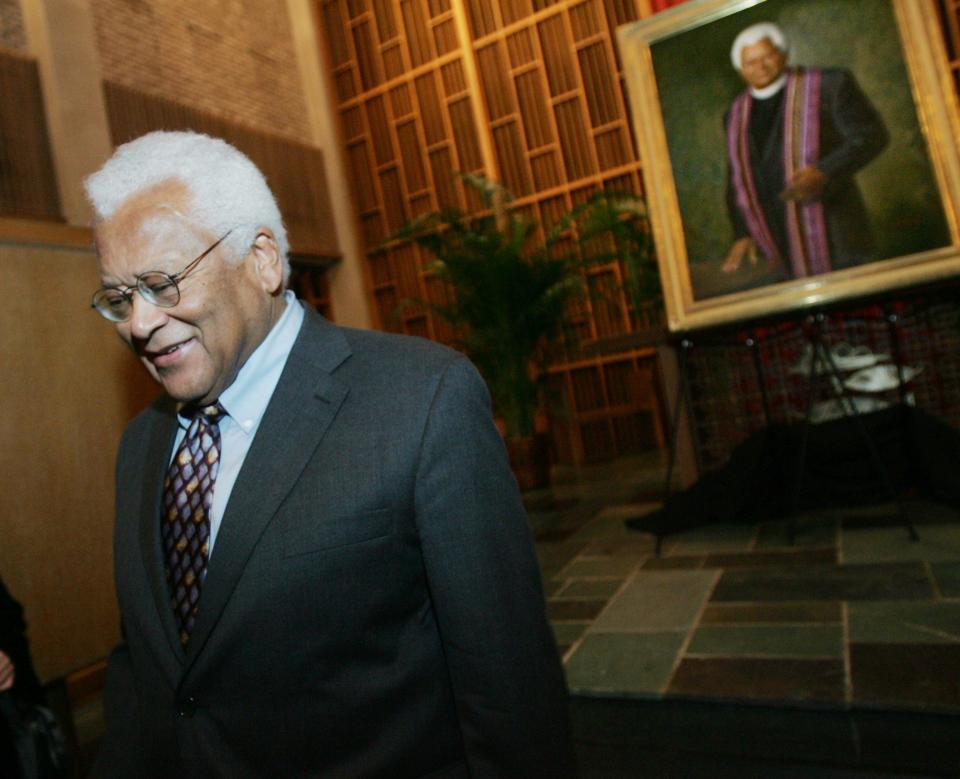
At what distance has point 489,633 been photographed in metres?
1.02

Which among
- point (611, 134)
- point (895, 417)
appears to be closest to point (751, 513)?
point (895, 417)

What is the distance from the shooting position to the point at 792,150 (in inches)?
140

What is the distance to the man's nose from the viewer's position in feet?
3.54

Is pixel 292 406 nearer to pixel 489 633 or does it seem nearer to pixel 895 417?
pixel 489 633

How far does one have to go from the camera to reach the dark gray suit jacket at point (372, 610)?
1.01 metres

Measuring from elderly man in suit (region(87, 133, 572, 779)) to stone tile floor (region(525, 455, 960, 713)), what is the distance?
1.40 m

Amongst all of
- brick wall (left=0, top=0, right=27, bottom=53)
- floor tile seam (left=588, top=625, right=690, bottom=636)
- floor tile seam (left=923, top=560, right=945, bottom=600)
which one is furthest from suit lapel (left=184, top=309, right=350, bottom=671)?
brick wall (left=0, top=0, right=27, bottom=53)

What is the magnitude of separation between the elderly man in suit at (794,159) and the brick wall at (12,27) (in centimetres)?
496

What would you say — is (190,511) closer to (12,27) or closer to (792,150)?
(792,150)

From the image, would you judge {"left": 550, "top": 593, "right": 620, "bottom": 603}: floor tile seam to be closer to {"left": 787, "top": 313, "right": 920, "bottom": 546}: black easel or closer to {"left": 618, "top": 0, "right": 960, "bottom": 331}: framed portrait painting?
{"left": 787, "top": 313, "right": 920, "bottom": 546}: black easel

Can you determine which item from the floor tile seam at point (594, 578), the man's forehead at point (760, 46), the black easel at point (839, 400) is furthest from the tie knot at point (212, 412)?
the man's forehead at point (760, 46)

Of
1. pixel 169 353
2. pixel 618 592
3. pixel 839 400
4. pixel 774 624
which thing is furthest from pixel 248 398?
pixel 839 400

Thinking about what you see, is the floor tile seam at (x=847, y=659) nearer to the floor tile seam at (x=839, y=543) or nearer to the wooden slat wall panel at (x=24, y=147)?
the floor tile seam at (x=839, y=543)

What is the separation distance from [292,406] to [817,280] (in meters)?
3.10
